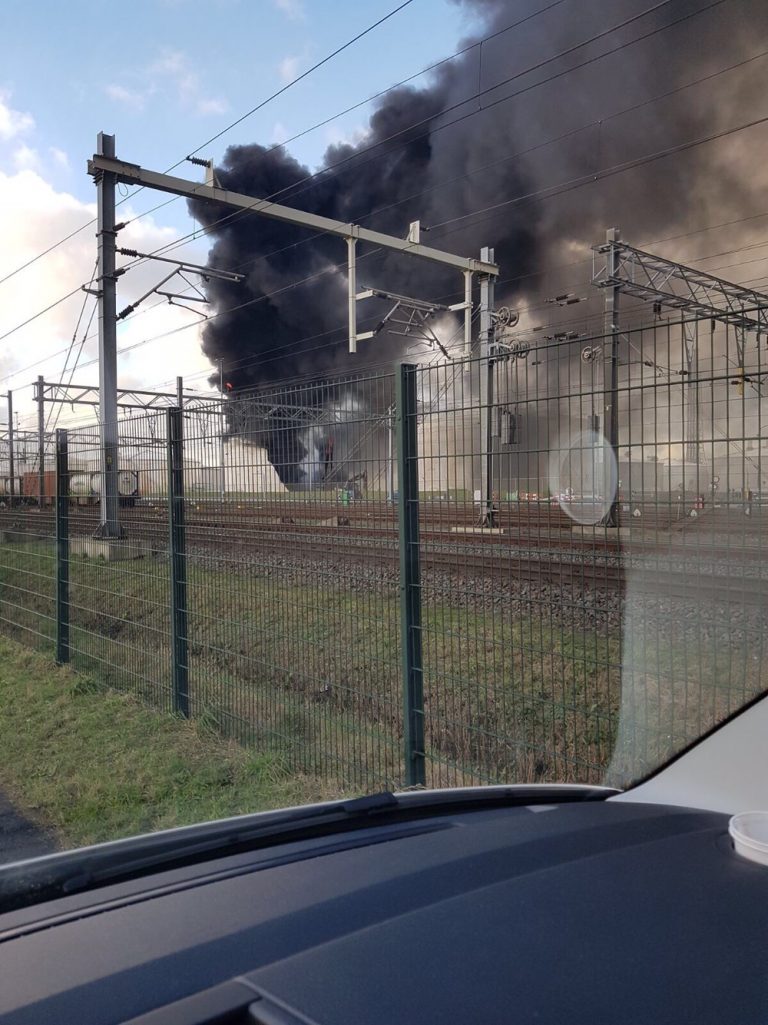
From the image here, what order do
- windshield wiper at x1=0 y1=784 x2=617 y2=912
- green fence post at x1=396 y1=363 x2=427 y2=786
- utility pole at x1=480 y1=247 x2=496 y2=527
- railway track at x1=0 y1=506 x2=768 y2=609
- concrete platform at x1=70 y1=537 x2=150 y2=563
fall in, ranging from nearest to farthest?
1. windshield wiper at x1=0 y1=784 x2=617 y2=912
2. railway track at x1=0 y1=506 x2=768 y2=609
3. utility pole at x1=480 y1=247 x2=496 y2=527
4. green fence post at x1=396 y1=363 x2=427 y2=786
5. concrete platform at x1=70 y1=537 x2=150 y2=563

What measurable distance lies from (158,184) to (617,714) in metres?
16.4

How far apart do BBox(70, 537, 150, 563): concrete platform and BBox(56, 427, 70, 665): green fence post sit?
198 millimetres

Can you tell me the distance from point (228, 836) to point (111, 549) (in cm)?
595

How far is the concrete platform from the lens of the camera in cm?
746

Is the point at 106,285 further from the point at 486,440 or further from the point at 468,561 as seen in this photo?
the point at 486,440

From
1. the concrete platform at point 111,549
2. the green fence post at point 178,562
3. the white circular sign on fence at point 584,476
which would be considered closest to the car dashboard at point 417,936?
the white circular sign on fence at point 584,476

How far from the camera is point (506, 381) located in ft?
13.1

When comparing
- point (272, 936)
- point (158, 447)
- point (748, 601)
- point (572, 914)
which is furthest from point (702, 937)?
point (158, 447)

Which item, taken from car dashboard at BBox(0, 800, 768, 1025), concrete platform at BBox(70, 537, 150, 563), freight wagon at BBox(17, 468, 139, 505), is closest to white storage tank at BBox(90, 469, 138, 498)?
freight wagon at BBox(17, 468, 139, 505)

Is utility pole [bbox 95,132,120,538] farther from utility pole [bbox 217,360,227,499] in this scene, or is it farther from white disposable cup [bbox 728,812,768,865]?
white disposable cup [bbox 728,812,768,865]

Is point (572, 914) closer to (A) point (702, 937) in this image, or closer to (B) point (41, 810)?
(A) point (702, 937)

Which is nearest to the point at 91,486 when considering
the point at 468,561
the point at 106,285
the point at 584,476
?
the point at 468,561

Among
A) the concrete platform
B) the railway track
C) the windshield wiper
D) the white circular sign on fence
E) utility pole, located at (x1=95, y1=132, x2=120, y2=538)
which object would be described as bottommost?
the windshield wiper

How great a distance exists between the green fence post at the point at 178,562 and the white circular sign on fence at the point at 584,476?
3562 millimetres
